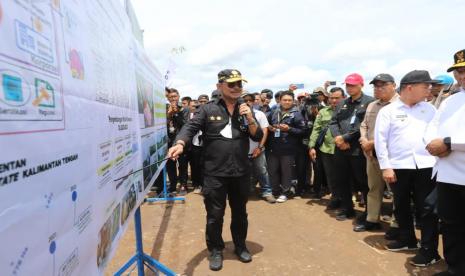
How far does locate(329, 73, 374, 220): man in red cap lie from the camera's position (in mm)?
4723

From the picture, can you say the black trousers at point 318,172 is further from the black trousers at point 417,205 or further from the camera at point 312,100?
the black trousers at point 417,205

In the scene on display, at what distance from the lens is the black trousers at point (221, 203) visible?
3.45 m

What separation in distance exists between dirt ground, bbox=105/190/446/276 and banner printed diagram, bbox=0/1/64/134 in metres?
2.90

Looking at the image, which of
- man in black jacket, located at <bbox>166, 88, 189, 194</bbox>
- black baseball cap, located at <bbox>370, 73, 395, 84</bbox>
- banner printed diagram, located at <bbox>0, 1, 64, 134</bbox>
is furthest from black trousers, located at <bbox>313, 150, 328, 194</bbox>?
banner printed diagram, located at <bbox>0, 1, 64, 134</bbox>

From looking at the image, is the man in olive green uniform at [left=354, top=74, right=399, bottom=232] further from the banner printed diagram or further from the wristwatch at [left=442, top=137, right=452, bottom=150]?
the banner printed diagram

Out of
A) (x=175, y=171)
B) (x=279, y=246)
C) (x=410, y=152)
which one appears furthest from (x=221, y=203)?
(x=175, y=171)

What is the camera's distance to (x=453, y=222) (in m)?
2.98

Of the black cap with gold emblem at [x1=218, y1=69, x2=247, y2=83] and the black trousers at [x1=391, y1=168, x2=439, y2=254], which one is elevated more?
the black cap with gold emblem at [x1=218, y1=69, x2=247, y2=83]

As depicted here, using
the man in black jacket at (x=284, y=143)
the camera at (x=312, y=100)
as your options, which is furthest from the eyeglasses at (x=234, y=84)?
the camera at (x=312, y=100)

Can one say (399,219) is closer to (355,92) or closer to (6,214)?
(355,92)

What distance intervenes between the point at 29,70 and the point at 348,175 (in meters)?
4.88

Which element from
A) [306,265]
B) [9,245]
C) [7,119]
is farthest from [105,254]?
[306,265]

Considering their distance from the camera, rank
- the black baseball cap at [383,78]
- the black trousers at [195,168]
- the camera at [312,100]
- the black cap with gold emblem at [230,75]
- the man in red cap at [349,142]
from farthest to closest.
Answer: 1. the black trousers at [195,168]
2. the camera at [312,100]
3. the man in red cap at [349,142]
4. the black baseball cap at [383,78]
5. the black cap with gold emblem at [230,75]

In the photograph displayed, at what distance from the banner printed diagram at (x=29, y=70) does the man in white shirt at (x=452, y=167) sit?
3011 mm
